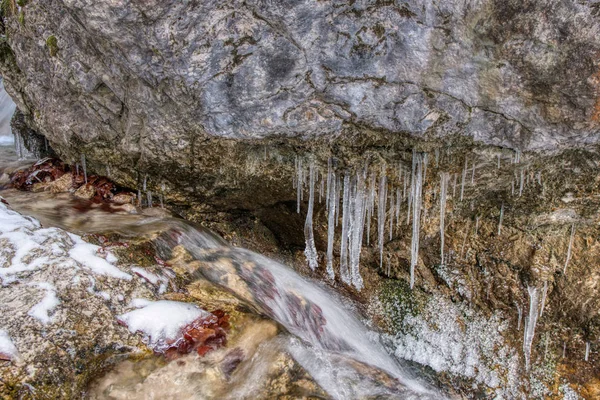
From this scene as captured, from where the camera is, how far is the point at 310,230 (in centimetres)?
532

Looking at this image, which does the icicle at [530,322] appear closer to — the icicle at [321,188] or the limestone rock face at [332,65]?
the limestone rock face at [332,65]

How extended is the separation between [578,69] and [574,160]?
103 centimetres

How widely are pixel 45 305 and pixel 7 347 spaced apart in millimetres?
323

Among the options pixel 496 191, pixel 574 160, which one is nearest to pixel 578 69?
pixel 574 160

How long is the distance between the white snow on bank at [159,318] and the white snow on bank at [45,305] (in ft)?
1.33

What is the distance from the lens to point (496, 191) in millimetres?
4688

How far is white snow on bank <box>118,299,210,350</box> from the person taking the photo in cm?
268

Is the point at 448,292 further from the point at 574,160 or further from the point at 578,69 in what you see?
the point at 578,69

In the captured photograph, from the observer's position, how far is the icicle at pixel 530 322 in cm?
523

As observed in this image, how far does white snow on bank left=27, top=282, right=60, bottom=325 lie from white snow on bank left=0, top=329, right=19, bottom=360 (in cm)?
18

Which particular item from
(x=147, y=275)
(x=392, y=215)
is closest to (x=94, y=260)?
(x=147, y=275)

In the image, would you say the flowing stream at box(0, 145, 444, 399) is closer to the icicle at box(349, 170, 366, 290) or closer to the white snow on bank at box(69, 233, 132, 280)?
the white snow on bank at box(69, 233, 132, 280)

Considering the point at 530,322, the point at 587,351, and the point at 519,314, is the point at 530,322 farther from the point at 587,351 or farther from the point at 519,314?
the point at 587,351

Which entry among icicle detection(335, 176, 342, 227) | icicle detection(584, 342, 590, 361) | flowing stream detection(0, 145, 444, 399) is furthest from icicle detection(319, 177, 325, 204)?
icicle detection(584, 342, 590, 361)
